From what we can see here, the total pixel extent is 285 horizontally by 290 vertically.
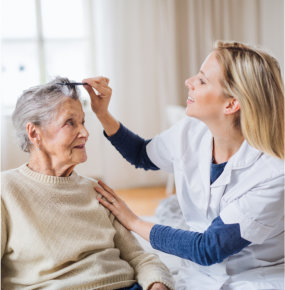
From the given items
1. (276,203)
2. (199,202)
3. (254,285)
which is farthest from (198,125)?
(254,285)

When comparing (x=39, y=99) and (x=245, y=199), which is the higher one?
(x=39, y=99)

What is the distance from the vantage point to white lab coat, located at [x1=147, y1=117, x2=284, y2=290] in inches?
51.2

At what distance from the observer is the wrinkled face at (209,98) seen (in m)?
1.36

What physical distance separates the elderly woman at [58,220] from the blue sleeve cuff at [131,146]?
1.10ft

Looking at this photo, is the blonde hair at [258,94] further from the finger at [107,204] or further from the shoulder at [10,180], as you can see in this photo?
the shoulder at [10,180]

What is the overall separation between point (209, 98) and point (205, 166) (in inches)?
10.1

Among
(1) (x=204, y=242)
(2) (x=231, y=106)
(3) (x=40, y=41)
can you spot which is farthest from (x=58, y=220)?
(3) (x=40, y=41)

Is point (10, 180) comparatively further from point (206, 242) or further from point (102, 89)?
point (206, 242)

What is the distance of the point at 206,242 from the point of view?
1282 mm

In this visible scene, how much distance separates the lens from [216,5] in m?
4.36

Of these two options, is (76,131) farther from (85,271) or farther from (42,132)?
(85,271)

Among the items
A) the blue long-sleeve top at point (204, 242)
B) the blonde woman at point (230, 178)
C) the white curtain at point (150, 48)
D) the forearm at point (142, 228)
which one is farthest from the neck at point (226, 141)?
the white curtain at point (150, 48)

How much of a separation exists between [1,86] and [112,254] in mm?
2994

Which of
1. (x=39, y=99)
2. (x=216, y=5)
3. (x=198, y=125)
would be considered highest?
(x=216, y=5)
